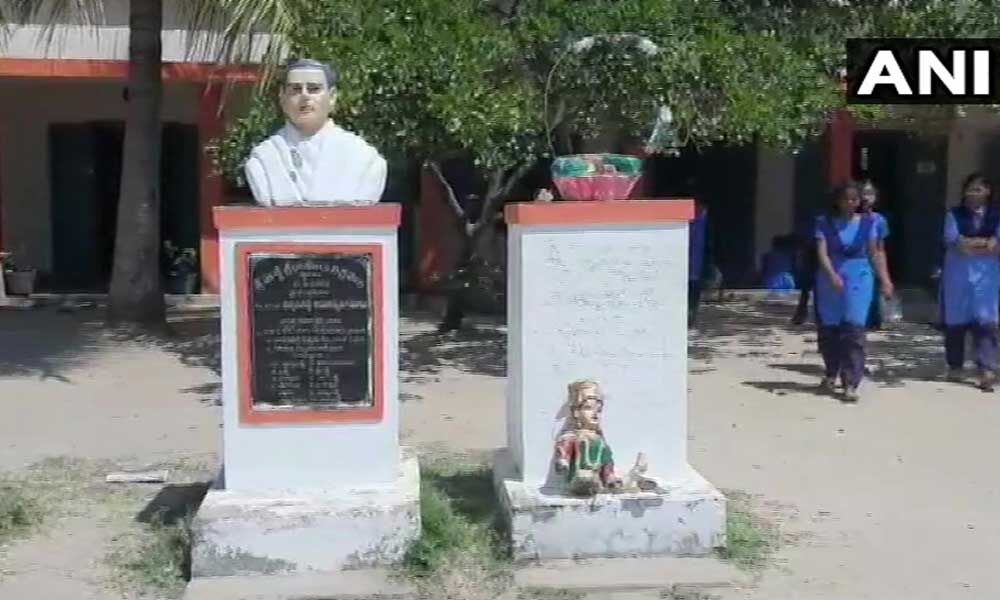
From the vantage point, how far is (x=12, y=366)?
35.6ft

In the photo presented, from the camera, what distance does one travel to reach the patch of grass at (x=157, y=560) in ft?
17.4

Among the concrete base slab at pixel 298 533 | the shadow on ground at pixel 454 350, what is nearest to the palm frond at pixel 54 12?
the shadow on ground at pixel 454 350

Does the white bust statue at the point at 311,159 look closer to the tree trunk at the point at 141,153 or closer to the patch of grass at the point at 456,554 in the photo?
the patch of grass at the point at 456,554

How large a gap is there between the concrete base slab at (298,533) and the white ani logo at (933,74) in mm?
6573

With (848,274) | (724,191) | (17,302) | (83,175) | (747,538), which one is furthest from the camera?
(83,175)

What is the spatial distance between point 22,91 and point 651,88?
10.8 m

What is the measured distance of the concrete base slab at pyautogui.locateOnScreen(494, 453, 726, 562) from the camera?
17.9 ft

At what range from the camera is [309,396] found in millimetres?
5547

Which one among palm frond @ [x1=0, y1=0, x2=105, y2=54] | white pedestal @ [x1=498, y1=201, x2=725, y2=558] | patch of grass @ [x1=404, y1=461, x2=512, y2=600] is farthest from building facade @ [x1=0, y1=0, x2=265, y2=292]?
white pedestal @ [x1=498, y1=201, x2=725, y2=558]

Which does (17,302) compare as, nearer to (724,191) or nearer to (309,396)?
(724,191)

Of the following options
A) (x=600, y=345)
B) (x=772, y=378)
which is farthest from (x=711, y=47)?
(x=600, y=345)

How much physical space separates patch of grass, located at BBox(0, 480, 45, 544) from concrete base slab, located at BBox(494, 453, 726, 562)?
2.34 metres

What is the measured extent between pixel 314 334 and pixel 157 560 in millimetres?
1176

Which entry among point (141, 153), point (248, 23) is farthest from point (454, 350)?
point (141, 153)
